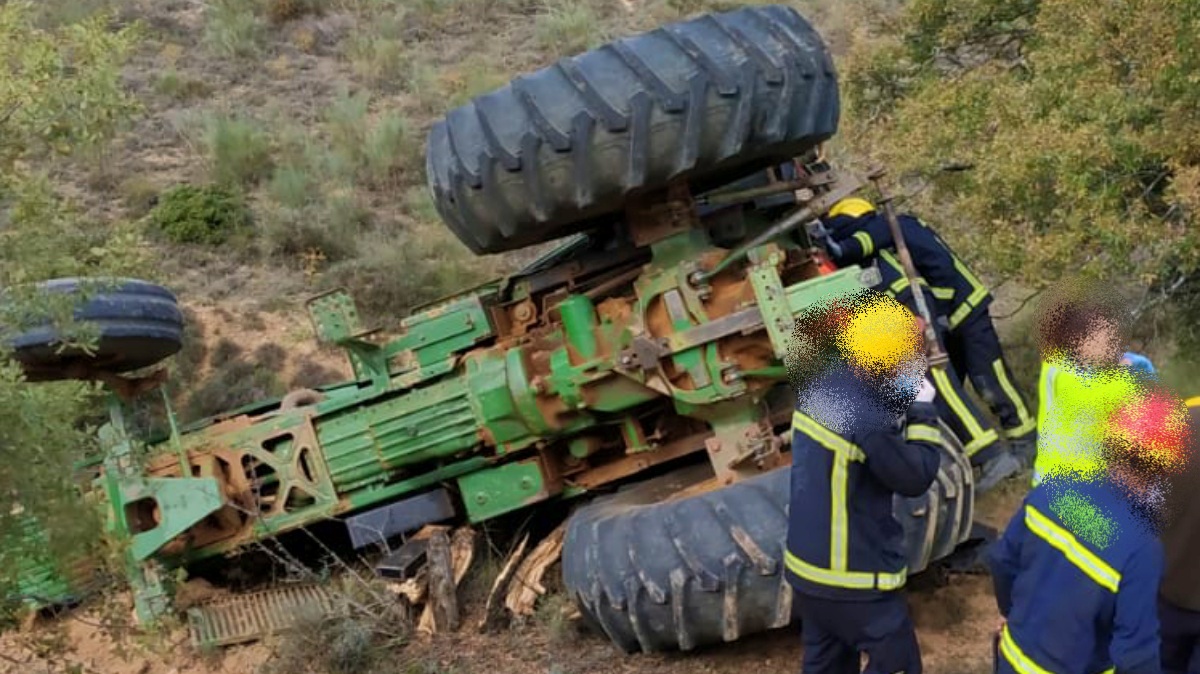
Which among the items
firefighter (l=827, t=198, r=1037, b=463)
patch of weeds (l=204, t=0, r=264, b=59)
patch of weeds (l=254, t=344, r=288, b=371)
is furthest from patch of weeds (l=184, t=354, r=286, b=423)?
patch of weeds (l=204, t=0, r=264, b=59)

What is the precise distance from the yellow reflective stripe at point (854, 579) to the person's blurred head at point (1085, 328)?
0.80 m

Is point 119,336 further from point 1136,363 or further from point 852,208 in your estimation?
point 1136,363

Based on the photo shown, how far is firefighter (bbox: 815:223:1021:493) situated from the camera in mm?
5234

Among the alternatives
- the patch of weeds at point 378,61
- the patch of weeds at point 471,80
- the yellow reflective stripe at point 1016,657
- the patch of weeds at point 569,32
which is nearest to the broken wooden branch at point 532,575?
the yellow reflective stripe at point 1016,657

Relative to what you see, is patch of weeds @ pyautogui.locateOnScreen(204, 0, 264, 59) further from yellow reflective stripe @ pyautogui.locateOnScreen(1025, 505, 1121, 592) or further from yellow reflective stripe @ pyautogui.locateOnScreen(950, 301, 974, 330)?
yellow reflective stripe @ pyautogui.locateOnScreen(1025, 505, 1121, 592)

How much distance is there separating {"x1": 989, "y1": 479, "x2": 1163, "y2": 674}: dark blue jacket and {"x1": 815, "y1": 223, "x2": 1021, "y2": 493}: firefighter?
2.25 meters

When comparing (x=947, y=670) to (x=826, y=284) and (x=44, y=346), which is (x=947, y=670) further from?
(x=44, y=346)

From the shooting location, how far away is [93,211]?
1116 cm

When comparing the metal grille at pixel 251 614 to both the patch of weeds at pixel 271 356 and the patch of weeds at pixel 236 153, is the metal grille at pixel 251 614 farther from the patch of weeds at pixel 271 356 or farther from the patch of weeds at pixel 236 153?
the patch of weeds at pixel 236 153

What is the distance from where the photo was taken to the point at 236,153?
1184 centimetres

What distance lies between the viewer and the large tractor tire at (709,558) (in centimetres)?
427

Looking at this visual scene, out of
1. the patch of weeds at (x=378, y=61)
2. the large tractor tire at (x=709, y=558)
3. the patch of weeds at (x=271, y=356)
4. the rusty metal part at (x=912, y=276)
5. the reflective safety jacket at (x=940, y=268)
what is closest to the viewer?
the large tractor tire at (x=709, y=558)

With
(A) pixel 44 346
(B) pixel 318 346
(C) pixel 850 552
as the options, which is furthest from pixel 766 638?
(B) pixel 318 346

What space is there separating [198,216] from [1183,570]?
9.19 metres
